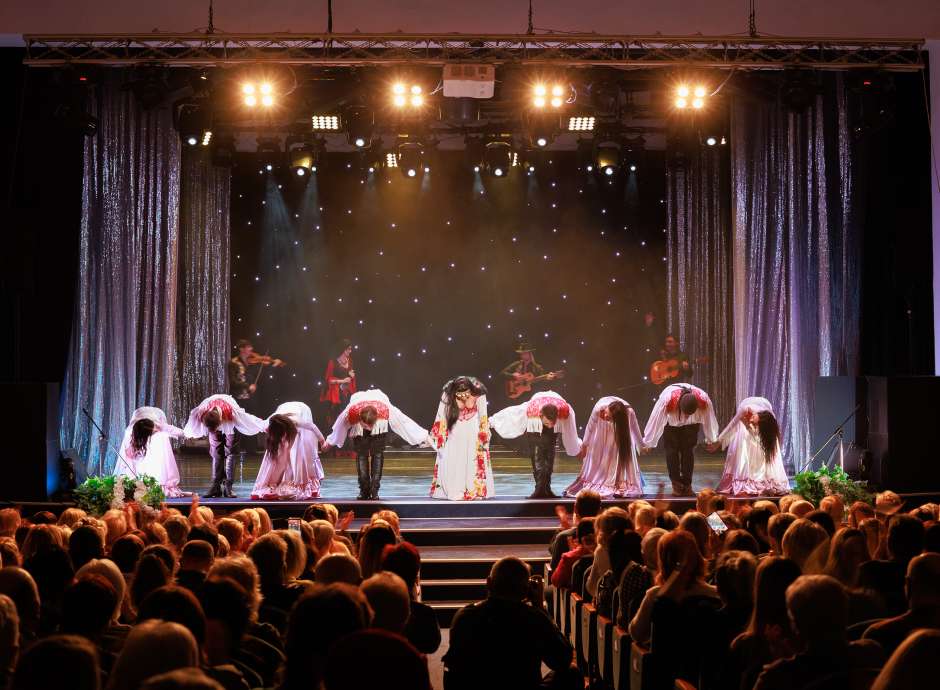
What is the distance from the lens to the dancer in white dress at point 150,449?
37.4 ft

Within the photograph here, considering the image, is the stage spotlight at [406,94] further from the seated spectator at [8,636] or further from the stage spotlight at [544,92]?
the seated spectator at [8,636]

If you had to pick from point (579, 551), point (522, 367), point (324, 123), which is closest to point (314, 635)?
point (579, 551)

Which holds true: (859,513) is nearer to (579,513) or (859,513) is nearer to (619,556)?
(579,513)

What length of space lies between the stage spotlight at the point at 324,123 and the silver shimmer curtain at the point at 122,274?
6.74 feet

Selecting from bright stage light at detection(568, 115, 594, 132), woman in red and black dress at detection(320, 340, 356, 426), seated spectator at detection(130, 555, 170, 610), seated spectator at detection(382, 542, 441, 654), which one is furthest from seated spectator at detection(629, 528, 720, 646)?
woman in red and black dress at detection(320, 340, 356, 426)

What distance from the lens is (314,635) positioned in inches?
98.7

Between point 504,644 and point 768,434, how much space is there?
794 centimetres

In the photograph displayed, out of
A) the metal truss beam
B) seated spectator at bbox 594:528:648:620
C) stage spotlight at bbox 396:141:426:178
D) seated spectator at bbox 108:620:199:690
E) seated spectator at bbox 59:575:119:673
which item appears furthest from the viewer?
stage spotlight at bbox 396:141:426:178

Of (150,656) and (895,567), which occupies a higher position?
(150,656)

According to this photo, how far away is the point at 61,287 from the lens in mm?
12305

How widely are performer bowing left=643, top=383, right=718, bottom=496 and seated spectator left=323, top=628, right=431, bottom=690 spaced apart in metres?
9.27

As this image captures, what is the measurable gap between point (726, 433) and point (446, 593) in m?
4.16

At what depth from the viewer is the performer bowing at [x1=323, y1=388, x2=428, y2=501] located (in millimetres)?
10867

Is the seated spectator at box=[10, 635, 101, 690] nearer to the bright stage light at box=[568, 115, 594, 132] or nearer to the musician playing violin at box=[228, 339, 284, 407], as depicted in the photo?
the bright stage light at box=[568, 115, 594, 132]
